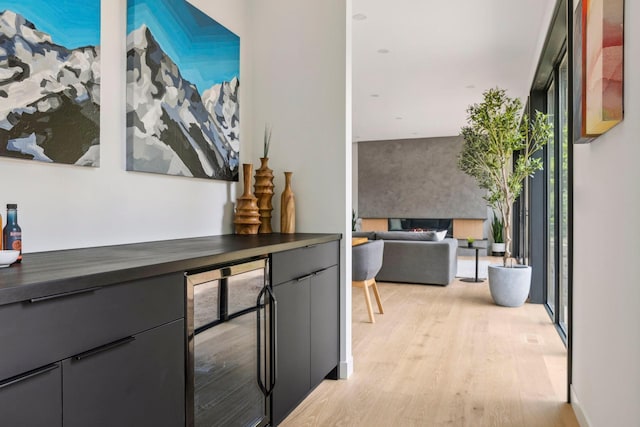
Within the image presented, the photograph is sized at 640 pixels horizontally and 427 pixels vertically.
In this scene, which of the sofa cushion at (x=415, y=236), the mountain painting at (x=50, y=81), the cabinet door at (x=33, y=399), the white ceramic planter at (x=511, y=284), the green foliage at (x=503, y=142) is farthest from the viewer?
the sofa cushion at (x=415, y=236)

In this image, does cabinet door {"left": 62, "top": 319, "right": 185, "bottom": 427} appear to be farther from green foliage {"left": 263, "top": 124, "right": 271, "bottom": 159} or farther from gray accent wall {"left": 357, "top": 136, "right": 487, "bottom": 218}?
gray accent wall {"left": 357, "top": 136, "right": 487, "bottom": 218}

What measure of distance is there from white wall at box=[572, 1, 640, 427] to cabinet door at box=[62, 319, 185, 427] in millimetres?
1406

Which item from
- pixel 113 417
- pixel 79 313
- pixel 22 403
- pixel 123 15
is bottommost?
pixel 113 417

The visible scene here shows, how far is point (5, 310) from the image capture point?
0.96 metres

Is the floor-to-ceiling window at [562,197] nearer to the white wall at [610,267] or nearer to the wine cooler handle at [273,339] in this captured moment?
the white wall at [610,267]

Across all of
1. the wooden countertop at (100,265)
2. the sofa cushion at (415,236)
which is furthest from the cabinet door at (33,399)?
the sofa cushion at (415,236)

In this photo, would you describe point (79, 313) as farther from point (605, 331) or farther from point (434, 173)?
point (434, 173)

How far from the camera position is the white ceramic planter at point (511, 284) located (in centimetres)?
489

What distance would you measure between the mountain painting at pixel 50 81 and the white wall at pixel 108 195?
0.07m

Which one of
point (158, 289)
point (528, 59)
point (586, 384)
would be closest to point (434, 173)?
point (528, 59)

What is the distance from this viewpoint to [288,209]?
2908mm

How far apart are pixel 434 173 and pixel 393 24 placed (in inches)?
274

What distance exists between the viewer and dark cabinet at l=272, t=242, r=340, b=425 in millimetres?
2189

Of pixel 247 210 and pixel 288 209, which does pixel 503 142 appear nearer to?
pixel 288 209
